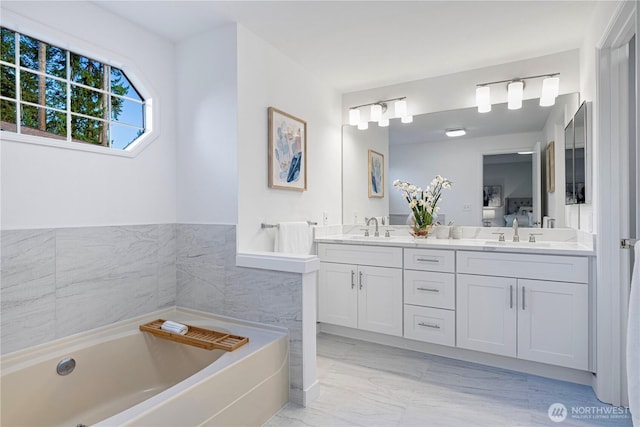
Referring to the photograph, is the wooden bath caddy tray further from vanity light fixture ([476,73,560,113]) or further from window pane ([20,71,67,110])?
vanity light fixture ([476,73,560,113])

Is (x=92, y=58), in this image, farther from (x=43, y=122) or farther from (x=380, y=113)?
(x=380, y=113)

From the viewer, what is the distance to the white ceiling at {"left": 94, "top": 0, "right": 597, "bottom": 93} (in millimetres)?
2141

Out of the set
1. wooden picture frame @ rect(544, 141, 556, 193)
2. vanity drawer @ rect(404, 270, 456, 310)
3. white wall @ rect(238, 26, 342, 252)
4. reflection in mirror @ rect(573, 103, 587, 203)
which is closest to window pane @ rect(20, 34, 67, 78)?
white wall @ rect(238, 26, 342, 252)

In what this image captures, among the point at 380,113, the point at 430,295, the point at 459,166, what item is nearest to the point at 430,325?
the point at 430,295

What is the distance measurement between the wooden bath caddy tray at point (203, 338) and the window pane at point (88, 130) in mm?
1200

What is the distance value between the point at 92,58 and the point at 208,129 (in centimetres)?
78

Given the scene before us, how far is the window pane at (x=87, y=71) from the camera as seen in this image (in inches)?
82.7

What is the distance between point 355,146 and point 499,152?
4.39ft

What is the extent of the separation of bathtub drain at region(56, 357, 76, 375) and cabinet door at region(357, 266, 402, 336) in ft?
6.48

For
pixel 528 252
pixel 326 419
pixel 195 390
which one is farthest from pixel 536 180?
pixel 195 390

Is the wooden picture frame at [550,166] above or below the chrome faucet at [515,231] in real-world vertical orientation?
above

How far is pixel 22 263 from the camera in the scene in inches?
69.9

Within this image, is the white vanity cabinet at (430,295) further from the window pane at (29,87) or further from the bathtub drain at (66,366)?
the window pane at (29,87)

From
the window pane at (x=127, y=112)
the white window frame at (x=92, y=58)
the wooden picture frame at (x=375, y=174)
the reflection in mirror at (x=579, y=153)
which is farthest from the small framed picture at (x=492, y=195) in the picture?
the window pane at (x=127, y=112)
